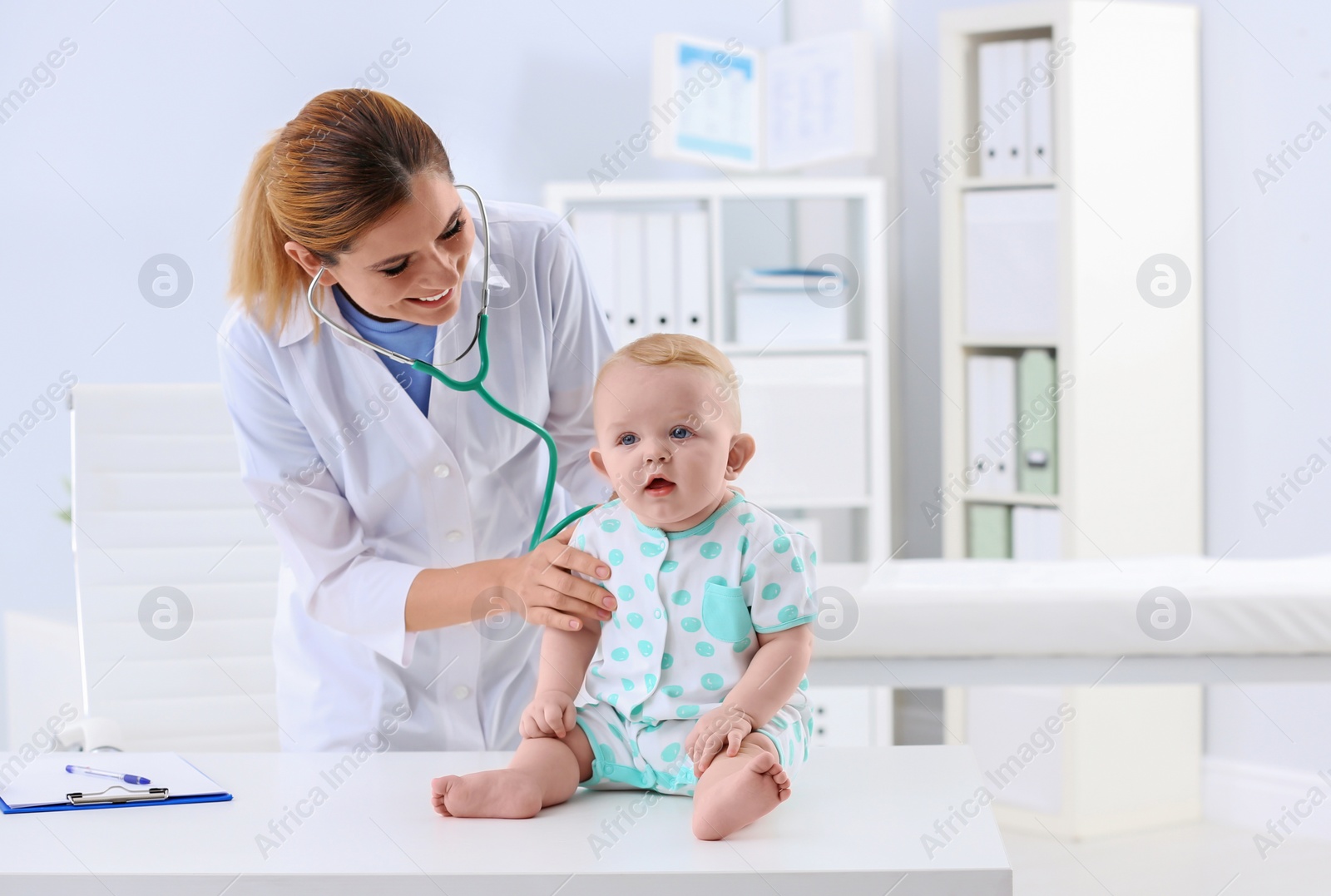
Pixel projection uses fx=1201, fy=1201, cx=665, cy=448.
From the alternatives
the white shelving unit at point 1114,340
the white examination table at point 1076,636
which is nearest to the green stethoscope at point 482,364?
the white examination table at point 1076,636

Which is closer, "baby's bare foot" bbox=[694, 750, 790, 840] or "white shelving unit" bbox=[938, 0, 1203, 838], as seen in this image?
"baby's bare foot" bbox=[694, 750, 790, 840]

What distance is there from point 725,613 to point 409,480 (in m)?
0.48

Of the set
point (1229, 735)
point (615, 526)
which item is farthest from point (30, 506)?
point (1229, 735)

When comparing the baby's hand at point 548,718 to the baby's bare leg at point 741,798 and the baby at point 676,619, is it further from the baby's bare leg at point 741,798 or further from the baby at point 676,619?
the baby's bare leg at point 741,798

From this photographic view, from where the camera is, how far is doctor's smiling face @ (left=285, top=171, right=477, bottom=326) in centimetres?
109

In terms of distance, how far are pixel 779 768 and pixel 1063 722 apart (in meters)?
2.16

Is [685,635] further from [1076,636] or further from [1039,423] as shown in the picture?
[1039,423]

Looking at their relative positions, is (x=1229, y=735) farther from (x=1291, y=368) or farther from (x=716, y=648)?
(x=716, y=648)

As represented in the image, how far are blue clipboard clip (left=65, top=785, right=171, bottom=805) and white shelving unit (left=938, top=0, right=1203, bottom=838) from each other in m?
2.26

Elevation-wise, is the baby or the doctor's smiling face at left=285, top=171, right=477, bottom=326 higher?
the doctor's smiling face at left=285, top=171, right=477, bottom=326

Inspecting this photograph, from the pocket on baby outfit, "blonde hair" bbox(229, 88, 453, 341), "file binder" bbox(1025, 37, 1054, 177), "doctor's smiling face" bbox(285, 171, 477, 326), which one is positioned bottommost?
the pocket on baby outfit

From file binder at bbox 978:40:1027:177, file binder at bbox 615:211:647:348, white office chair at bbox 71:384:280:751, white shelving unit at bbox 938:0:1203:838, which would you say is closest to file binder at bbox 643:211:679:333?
file binder at bbox 615:211:647:348

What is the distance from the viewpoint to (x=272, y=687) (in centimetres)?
175

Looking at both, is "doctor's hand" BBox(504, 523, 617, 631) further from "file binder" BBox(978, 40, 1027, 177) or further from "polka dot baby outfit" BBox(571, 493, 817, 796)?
"file binder" BBox(978, 40, 1027, 177)
